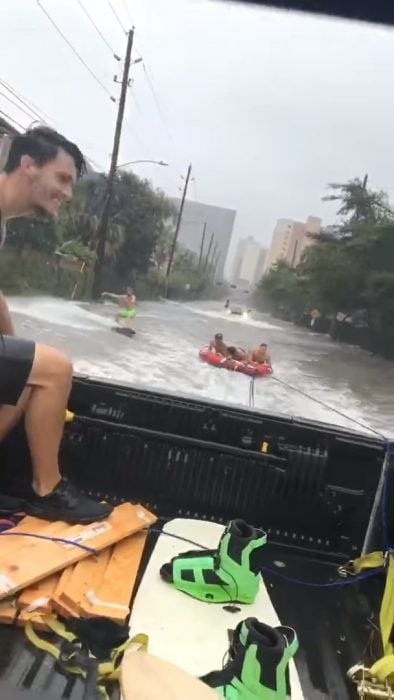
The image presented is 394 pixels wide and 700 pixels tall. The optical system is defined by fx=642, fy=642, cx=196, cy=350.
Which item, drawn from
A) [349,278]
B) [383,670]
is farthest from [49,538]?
[349,278]

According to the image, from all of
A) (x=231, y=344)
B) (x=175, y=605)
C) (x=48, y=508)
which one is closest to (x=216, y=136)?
(x=231, y=344)

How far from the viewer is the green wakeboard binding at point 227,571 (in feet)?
5.28

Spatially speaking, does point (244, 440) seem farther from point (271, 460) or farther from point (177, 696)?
point (177, 696)

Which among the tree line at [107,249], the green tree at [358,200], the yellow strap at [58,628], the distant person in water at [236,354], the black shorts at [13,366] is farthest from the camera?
the distant person in water at [236,354]

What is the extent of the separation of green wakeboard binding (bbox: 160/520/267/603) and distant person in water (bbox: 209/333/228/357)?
62 centimetres

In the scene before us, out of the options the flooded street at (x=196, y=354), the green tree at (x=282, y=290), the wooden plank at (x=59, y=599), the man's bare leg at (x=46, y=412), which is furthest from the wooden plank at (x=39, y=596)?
the green tree at (x=282, y=290)

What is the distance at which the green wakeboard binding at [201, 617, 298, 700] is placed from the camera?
1.20 m

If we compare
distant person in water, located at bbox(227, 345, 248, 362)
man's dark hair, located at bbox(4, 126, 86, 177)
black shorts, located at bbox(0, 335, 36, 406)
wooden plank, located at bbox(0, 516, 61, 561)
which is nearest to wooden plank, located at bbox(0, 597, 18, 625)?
wooden plank, located at bbox(0, 516, 61, 561)

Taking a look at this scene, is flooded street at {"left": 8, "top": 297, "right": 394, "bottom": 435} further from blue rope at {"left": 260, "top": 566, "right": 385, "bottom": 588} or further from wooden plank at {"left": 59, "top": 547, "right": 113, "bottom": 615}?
wooden plank at {"left": 59, "top": 547, "right": 113, "bottom": 615}

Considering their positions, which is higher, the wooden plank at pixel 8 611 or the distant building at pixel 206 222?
the distant building at pixel 206 222

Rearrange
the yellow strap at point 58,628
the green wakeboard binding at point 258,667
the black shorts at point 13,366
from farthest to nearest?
the black shorts at point 13,366 → the yellow strap at point 58,628 → the green wakeboard binding at point 258,667

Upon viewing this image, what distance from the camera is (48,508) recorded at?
1.82m

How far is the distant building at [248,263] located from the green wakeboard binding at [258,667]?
1144 mm

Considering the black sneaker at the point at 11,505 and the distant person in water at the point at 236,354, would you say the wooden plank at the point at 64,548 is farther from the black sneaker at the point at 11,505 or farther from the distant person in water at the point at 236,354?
the distant person in water at the point at 236,354
